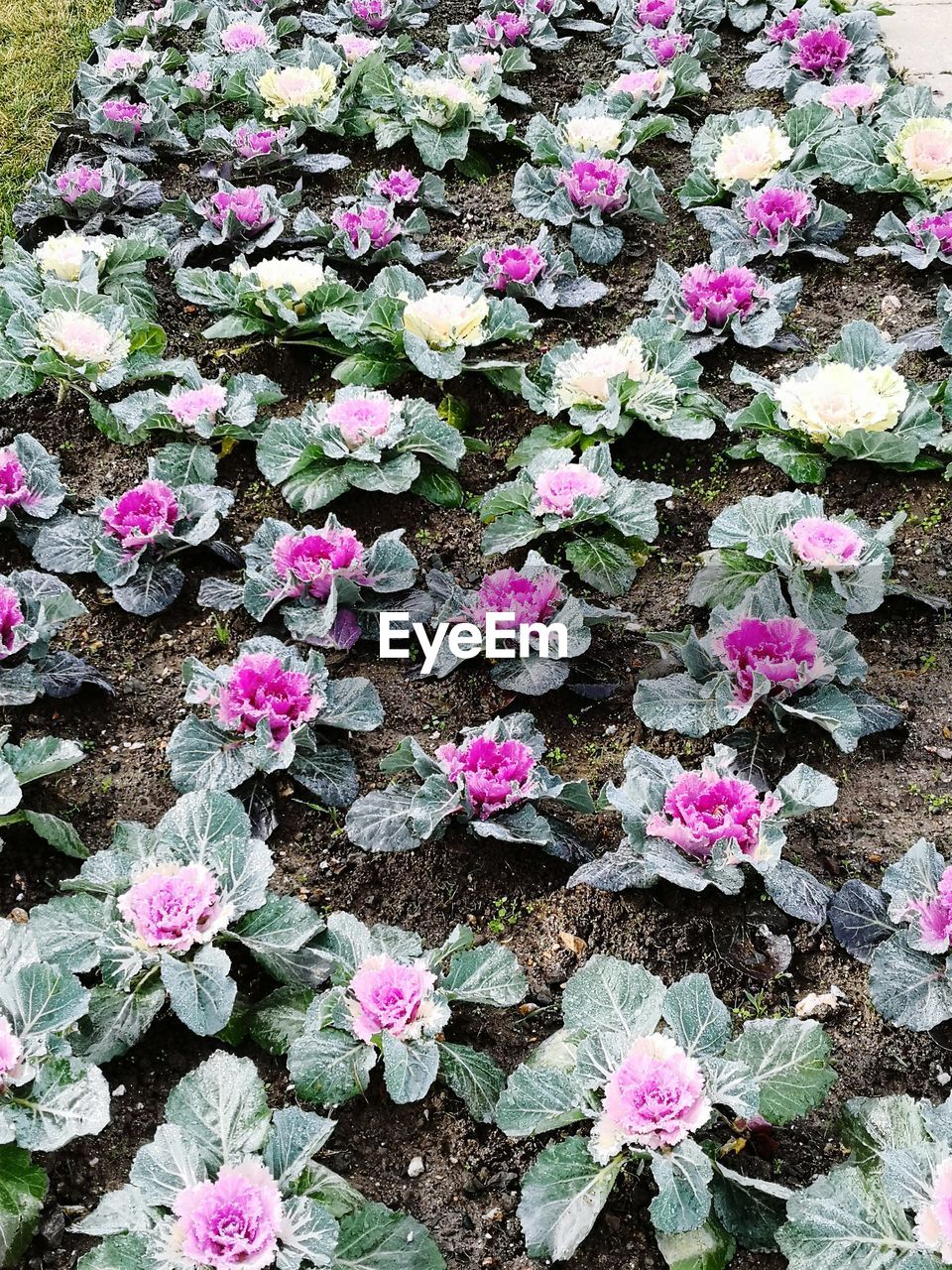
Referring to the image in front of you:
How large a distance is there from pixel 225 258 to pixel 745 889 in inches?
101

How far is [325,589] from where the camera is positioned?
269 cm

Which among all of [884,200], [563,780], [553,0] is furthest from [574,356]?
[553,0]

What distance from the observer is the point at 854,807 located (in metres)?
2.40

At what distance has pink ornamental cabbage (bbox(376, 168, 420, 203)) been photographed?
3.98 meters

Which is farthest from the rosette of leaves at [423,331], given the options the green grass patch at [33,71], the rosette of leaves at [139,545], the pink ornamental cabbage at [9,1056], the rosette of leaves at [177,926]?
the pink ornamental cabbage at [9,1056]

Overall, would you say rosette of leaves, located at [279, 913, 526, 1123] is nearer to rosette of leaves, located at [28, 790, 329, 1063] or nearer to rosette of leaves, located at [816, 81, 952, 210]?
rosette of leaves, located at [28, 790, 329, 1063]

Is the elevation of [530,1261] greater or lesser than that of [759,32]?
lesser

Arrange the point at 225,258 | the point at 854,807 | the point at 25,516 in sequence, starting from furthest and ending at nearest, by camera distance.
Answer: the point at 225,258
the point at 25,516
the point at 854,807

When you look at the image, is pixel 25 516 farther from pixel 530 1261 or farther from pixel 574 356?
pixel 530 1261

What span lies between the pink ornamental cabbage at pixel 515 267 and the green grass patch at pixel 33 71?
1.69m

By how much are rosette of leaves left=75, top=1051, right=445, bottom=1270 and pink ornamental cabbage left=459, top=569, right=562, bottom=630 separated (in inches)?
43.0

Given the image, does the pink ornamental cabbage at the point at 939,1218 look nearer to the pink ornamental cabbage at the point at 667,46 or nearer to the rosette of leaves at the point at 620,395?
the rosette of leaves at the point at 620,395

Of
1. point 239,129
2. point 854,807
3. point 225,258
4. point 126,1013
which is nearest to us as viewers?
point 126,1013

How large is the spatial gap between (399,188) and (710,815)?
2.58 metres
